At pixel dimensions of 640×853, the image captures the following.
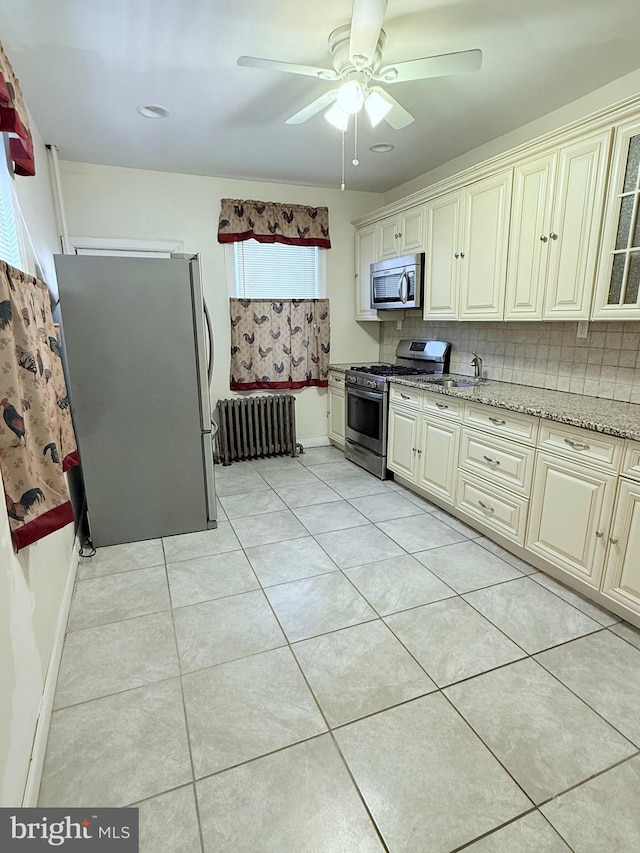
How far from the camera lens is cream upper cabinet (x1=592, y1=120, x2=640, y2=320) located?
210 cm

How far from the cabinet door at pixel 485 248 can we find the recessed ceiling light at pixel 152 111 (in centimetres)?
202

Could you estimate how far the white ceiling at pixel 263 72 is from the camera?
6.09 ft

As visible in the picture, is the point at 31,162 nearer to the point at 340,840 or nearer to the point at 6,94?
the point at 6,94

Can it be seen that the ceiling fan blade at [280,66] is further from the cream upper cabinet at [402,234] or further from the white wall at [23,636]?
the cream upper cabinet at [402,234]

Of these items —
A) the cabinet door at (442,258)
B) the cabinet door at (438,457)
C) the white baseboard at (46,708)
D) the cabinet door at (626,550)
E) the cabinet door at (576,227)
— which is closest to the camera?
the white baseboard at (46,708)

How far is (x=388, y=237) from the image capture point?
401 cm

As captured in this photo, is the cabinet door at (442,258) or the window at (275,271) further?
the window at (275,271)

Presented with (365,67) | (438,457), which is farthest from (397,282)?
(365,67)

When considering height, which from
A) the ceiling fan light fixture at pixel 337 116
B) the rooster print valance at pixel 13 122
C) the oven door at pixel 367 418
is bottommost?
the oven door at pixel 367 418

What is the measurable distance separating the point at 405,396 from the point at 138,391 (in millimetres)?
1941

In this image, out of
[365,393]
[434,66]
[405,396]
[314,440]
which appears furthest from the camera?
[314,440]

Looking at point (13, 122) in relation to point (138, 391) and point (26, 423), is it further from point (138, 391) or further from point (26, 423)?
point (138, 391)

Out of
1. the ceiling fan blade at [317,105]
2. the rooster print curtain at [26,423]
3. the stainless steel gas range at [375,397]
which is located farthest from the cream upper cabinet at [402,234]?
the rooster print curtain at [26,423]

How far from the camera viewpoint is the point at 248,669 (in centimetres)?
179
